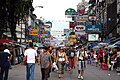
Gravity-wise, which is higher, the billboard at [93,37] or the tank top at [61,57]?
the billboard at [93,37]

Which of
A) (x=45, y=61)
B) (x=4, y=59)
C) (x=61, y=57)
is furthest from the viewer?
(x=61, y=57)

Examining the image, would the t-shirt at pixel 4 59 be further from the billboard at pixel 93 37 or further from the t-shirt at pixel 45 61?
the billboard at pixel 93 37

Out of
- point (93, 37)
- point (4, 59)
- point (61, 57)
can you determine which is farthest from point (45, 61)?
point (93, 37)

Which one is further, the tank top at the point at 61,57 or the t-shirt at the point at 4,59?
the tank top at the point at 61,57

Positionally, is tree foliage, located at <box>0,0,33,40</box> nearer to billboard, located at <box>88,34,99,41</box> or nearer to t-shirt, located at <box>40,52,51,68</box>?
t-shirt, located at <box>40,52,51,68</box>

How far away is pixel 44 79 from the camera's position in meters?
17.5

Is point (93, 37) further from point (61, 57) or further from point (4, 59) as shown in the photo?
point (4, 59)

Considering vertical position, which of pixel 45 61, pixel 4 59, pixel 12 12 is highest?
pixel 12 12

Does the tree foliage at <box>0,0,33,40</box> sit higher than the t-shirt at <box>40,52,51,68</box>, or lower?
higher

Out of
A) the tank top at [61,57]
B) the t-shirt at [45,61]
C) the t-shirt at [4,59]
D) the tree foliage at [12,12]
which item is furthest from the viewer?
the tree foliage at [12,12]

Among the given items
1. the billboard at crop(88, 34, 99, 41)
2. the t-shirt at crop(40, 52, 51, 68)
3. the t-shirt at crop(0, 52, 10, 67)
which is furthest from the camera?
the billboard at crop(88, 34, 99, 41)

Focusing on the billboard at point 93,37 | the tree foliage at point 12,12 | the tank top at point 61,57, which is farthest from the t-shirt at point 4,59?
the billboard at point 93,37

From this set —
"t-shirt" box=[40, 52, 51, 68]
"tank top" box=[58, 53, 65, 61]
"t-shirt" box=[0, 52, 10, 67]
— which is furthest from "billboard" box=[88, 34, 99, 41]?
"t-shirt" box=[0, 52, 10, 67]

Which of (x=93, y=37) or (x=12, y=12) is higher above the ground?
(x=12, y=12)
